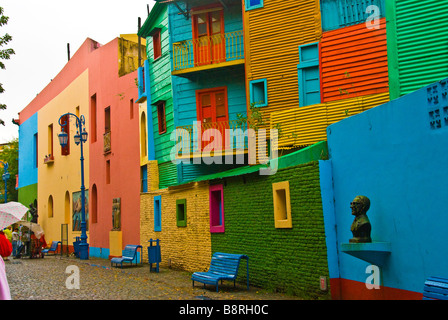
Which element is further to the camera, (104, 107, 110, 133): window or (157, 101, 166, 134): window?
(104, 107, 110, 133): window

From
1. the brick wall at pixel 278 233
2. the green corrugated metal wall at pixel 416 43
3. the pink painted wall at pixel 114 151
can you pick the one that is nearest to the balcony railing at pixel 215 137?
the brick wall at pixel 278 233

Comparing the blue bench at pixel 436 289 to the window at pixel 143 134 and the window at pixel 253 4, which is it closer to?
the window at pixel 253 4

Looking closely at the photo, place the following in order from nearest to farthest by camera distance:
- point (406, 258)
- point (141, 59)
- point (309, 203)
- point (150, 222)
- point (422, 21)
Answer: point (406, 258), point (309, 203), point (422, 21), point (150, 222), point (141, 59)

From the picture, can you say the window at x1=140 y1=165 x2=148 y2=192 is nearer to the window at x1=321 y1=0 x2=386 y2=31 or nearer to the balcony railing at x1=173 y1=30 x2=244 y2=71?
the balcony railing at x1=173 y1=30 x2=244 y2=71

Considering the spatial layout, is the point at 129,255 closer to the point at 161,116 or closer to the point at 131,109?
the point at 161,116

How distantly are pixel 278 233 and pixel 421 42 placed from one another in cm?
576

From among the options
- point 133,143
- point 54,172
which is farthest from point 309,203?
point 54,172

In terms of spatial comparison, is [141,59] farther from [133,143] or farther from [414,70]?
[414,70]

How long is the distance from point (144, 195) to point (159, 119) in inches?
120

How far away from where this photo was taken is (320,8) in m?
16.3

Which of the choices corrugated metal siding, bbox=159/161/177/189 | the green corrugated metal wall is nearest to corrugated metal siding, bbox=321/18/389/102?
the green corrugated metal wall

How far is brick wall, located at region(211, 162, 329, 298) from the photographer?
11070 millimetres

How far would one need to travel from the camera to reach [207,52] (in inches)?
775

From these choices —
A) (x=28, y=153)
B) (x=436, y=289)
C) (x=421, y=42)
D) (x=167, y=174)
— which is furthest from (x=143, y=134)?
(x=28, y=153)
